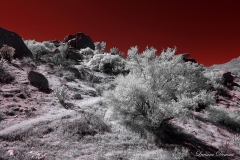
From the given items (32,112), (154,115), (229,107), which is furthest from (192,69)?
(32,112)

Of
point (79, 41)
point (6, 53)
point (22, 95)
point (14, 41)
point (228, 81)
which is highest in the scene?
point (79, 41)

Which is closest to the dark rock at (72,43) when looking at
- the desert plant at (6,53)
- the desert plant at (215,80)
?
the desert plant at (6,53)

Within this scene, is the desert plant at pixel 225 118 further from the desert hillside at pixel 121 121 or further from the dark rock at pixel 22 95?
the dark rock at pixel 22 95

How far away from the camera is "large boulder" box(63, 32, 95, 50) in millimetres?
38375

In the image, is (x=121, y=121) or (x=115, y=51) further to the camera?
(x=115, y=51)

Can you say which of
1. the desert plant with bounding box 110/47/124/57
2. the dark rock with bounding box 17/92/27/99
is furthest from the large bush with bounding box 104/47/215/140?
the desert plant with bounding box 110/47/124/57

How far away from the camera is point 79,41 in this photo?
39.1 metres

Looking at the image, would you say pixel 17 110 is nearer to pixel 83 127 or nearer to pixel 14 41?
pixel 83 127

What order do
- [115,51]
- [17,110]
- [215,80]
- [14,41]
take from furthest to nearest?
[115,51] < [14,41] < [215,80] < [17,110]

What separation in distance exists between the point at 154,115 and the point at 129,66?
17.9 feet

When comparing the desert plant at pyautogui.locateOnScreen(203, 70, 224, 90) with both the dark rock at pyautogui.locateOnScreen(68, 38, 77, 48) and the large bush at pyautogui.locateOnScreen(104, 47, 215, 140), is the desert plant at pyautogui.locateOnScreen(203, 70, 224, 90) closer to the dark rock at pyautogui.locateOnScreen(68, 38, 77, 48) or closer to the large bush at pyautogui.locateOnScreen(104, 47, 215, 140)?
the large bush at pyautogui.locateOnScreen(104, 47, 215, 140)

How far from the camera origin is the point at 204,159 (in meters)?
6.19

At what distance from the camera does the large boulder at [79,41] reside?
1511 inches

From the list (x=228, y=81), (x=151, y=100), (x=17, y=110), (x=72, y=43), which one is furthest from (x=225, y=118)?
(x=72, y=43)
